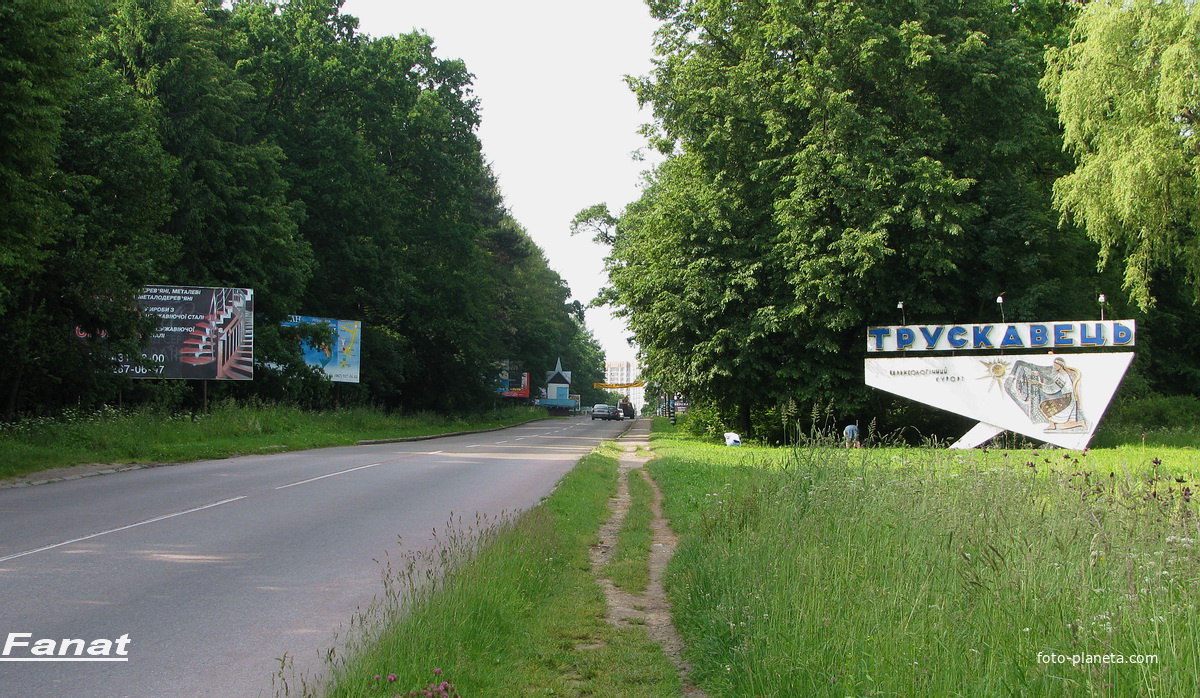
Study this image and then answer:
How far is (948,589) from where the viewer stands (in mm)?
5445

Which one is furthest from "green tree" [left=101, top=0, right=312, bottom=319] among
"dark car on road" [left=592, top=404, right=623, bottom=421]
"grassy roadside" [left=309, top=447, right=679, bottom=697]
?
"dark car on road" [left=592, top=404, right=623, bottom=421]

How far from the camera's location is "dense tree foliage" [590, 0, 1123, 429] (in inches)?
1119

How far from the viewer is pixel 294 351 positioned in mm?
37344

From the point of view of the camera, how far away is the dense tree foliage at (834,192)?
2842cm

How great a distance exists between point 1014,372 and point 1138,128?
25.3 feet

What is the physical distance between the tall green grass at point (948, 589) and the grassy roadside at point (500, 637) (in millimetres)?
592

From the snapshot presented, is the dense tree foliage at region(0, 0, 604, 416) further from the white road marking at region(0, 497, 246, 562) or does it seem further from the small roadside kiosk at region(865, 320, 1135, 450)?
the small roadside kiosk at region(865, 320, 1135, 450)

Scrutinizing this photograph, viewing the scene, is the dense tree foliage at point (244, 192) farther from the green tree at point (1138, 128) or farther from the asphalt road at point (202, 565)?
the green tree at point (1138, 128)

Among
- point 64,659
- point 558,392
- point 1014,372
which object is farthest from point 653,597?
point 558,392

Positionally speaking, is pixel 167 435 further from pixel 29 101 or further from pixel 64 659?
pixel 64 659

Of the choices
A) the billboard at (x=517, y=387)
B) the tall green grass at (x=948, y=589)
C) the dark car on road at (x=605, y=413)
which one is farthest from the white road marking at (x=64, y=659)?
the dark car on road at (x=605, y=413)

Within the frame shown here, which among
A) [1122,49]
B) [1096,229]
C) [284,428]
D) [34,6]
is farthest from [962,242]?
[34,6]

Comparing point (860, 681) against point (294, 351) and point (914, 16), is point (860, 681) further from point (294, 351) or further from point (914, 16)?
point (294, 351)

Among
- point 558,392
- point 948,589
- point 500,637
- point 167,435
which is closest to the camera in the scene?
point 948,589
